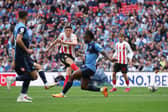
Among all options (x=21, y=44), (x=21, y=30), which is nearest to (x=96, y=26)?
(x=21, y=30)

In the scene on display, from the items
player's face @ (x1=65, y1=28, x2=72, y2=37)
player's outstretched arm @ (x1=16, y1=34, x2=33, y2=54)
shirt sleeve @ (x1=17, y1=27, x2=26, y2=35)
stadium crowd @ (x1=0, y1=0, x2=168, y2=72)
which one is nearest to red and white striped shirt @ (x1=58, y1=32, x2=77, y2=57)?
player's face @ (x1=65, y1=28, x2=72, y2=37)

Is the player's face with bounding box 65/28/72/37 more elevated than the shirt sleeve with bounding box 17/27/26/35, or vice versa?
the shirt sleeve with bounding box 17/27/26/35

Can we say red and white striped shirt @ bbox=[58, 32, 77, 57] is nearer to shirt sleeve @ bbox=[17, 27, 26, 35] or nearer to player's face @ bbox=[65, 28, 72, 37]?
player's face @ bbox=[65, 28, 72, 37]

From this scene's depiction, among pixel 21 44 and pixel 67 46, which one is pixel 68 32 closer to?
pixel 67 46

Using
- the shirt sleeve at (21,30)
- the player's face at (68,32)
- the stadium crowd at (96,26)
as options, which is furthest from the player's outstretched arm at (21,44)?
the stadium crowd at (96,26)

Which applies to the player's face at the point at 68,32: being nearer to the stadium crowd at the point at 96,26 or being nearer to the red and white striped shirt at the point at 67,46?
the red and white striped shirt at the point at 67,46

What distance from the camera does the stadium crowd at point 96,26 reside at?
28.1m

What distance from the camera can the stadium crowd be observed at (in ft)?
92.2

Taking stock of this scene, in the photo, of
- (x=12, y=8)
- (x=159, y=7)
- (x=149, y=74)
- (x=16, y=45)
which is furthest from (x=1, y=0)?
(x=16, y=45)

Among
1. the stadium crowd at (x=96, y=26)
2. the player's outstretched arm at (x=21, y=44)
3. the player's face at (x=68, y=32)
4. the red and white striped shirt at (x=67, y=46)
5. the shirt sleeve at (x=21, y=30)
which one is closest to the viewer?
the player's outstretched arm at (x=21, y=44)

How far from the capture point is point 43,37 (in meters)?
31.0

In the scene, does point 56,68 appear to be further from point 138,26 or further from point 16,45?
point 16,45

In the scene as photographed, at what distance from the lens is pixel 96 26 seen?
31078mm

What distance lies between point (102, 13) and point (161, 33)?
15.0 feet
